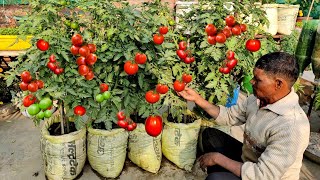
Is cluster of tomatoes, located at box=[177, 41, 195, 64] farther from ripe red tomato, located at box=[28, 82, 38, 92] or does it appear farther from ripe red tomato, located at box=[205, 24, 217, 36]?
ripe red tomato, located at box=[28, 82, 38, 92]

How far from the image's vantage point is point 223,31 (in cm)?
254

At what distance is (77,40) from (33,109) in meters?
0.62

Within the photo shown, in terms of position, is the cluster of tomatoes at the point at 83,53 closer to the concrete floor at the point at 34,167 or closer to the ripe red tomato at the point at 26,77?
the ripe red tomato at the point at 26,77

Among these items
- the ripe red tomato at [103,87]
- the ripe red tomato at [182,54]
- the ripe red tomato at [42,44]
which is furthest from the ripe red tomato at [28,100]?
the ripe red tomato at [182,54]

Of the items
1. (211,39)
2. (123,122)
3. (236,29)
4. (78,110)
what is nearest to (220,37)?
(211,39)

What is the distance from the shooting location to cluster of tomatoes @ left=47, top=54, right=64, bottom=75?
7.32 ft

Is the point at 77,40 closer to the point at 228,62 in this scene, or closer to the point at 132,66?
the point at 132,66

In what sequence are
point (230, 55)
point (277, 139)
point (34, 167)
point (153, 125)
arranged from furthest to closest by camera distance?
point (34, 167)
point (230, 55)
point (153, 125)
point (277, 139)

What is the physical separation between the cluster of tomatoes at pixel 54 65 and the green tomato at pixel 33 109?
298 millimetres

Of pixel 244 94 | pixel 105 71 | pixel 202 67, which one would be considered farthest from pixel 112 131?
pixel 244 94

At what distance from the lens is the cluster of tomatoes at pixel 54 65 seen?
223 centimetres

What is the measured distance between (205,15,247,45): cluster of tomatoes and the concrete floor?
1.43m

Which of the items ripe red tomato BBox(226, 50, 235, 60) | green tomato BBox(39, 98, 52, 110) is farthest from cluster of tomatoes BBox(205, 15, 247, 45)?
green tomato BBox(39, 98, 52, 110)

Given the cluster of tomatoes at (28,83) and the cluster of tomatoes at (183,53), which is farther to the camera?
the cluster of tomatoes at (183,53)
